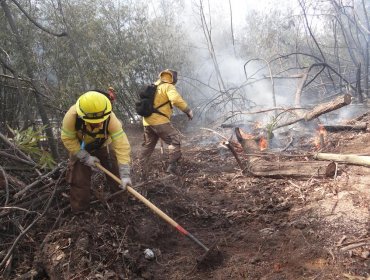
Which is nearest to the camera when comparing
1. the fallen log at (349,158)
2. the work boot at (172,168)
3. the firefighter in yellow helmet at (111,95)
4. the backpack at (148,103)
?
the firefighter in yellow helmet at (111,95)

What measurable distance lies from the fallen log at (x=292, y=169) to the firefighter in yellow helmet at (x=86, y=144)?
7.15ft

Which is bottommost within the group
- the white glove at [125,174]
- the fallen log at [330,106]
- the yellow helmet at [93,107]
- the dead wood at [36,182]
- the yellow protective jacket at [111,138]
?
the fallen log at [330,106]

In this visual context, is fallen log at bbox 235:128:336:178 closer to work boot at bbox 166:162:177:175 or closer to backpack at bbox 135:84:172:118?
work boot at bbox 166:162:177:175

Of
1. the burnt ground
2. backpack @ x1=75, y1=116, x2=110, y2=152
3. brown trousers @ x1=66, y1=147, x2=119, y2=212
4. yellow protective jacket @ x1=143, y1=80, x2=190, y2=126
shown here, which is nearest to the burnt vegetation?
the burnt ground

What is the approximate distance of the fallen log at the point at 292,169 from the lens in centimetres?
462

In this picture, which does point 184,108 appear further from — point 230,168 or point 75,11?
point 75,11

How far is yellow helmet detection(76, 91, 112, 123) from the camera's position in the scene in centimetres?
348

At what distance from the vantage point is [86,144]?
13.1 feet

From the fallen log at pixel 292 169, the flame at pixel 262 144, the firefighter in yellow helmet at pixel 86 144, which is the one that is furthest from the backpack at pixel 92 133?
the flame at pixel 262 144

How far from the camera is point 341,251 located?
3066 millimetres

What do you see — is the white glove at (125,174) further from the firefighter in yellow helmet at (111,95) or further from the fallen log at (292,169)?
the fallen log at (292,169)

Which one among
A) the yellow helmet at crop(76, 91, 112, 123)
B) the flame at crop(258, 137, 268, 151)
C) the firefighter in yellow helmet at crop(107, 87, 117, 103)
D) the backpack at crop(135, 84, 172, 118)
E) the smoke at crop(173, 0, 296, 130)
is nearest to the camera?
the yellow helmet at crop(76, 91, 112, 123)

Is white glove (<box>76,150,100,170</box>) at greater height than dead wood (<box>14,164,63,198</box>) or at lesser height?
greater

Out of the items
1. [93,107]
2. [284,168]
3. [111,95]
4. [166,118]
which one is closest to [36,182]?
[93,107]
